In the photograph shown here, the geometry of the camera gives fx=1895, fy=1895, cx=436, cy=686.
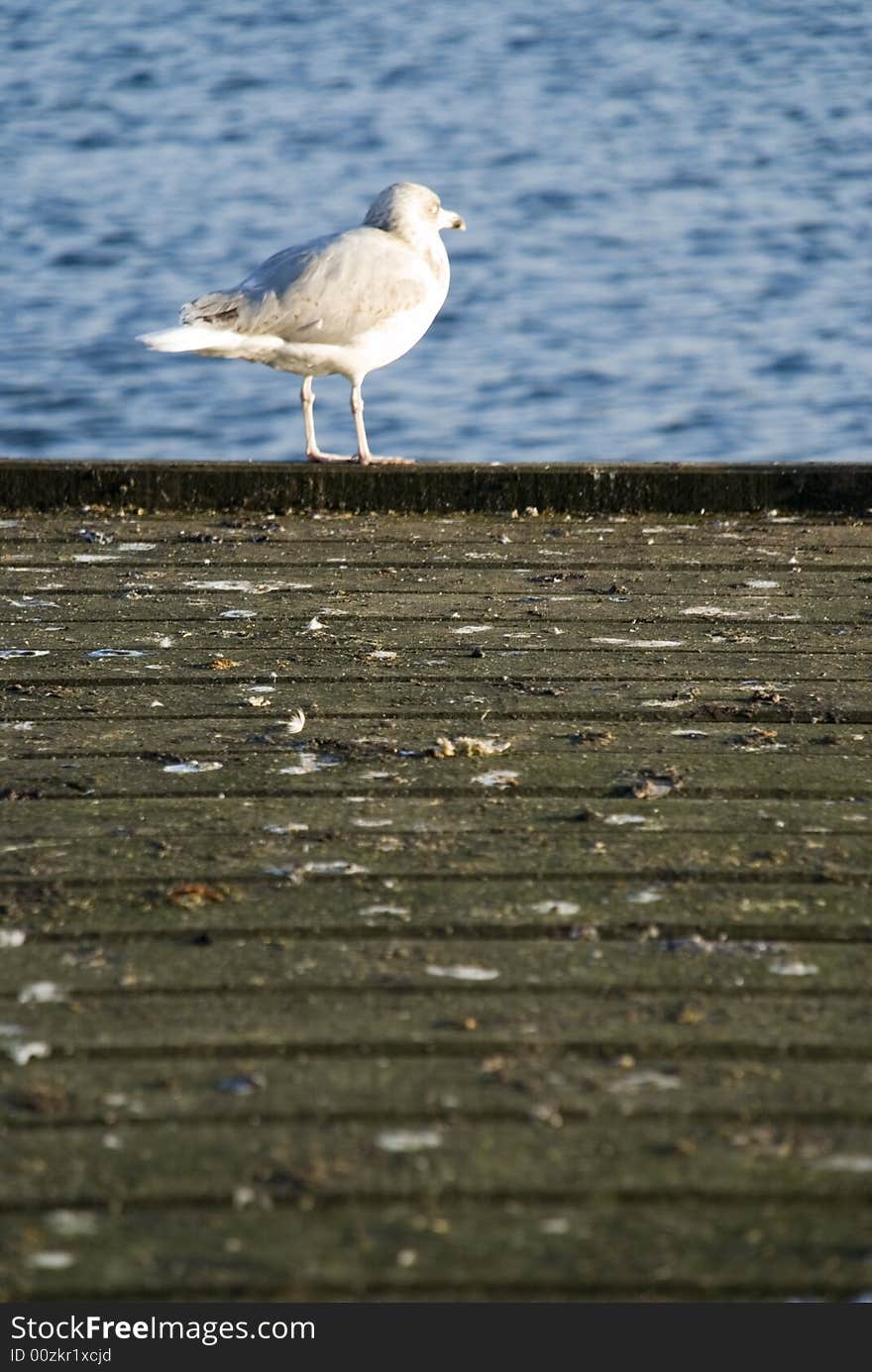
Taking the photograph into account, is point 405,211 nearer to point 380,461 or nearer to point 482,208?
point 380,461

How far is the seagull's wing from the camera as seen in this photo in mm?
6883

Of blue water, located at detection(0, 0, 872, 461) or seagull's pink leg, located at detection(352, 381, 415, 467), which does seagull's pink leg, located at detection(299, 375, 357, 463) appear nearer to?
seagull's pink leg, located at detection(352, 381, 415, 467)

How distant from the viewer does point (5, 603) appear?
4.91 meters

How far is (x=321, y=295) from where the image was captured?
22.6 feet

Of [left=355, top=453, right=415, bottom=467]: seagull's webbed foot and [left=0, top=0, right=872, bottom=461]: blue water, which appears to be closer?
[left=355, top=453, right=415, bottom=467]: seagull's webbed foot

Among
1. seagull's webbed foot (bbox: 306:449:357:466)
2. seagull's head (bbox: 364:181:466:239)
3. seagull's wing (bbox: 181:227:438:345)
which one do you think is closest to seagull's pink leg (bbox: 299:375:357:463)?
seagull's webbed foot (bbox: 306:449:357:466)

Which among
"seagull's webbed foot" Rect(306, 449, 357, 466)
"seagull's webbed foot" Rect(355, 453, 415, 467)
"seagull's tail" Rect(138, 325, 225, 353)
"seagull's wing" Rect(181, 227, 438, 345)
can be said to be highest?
"seagull's wing" Rect(181, 227, 438, 345)

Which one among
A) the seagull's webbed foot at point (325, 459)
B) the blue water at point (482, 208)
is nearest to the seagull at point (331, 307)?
the seagull's webbed foot at point (325, 459)

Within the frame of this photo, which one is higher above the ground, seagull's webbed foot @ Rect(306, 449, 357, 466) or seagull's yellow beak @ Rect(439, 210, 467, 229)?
seagull's yellow beak @ Rect(439, 210, 467, 229)

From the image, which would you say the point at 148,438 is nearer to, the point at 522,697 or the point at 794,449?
the point at 794,449

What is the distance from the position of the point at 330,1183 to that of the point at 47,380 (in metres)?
16.4

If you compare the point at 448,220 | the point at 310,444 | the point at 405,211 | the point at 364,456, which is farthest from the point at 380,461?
the point at 448,220

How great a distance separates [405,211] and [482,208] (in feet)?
A: 50.2

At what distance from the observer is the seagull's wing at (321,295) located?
6.88m
